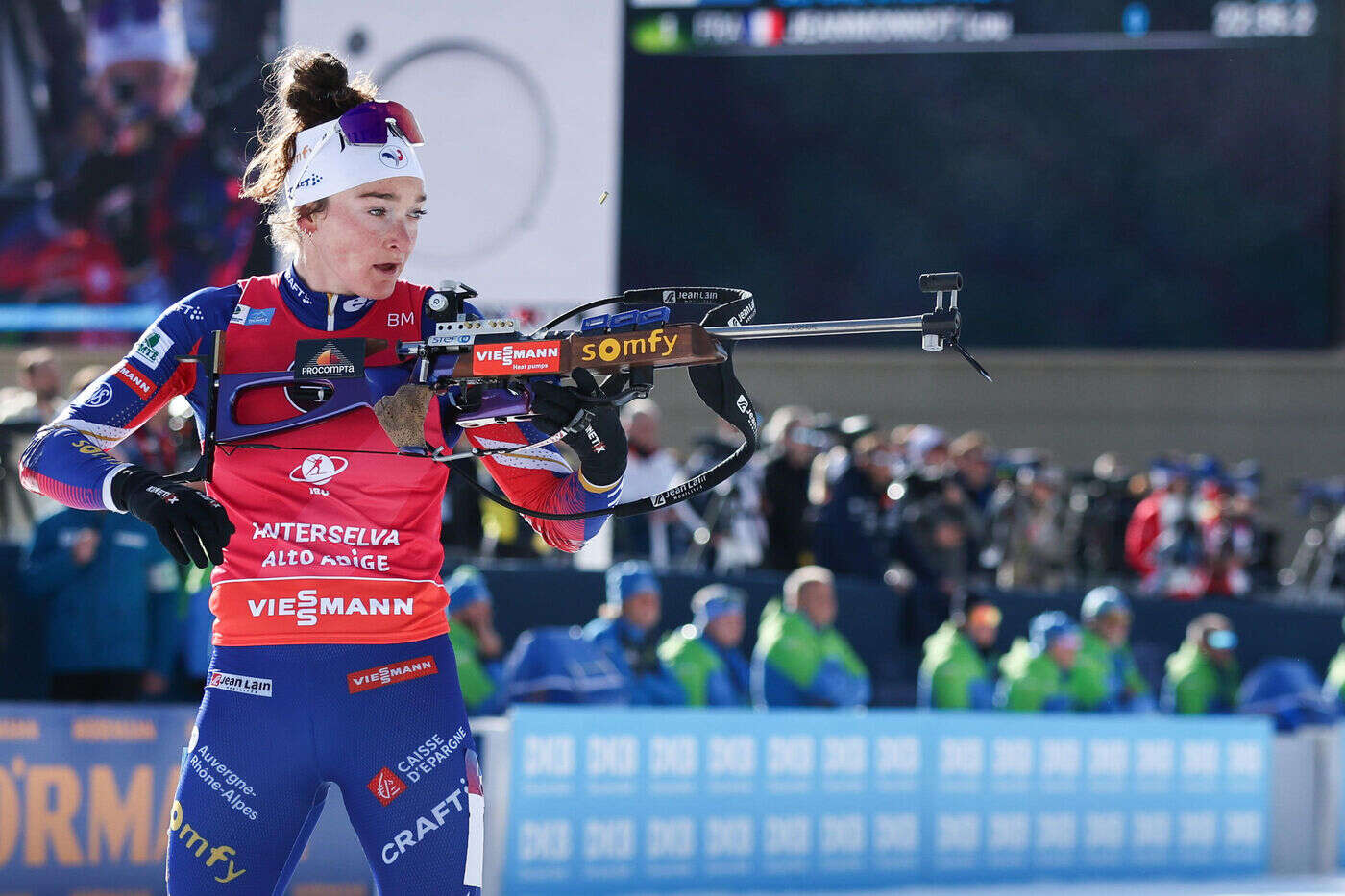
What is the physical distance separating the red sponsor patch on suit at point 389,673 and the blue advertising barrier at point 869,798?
13.9 feet

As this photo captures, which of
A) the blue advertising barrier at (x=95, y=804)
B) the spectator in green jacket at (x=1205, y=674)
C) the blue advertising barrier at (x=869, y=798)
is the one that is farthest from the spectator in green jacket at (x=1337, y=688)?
the blue advertising barrier at (x=95, y=804)

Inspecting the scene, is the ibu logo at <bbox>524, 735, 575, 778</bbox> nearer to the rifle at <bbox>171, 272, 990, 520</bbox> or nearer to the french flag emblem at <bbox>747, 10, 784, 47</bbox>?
the rifle at <bbox>171, 272, 990, 520</bbox>

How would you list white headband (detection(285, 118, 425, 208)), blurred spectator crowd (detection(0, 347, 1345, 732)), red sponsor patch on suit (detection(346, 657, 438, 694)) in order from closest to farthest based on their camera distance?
1. red sponsor patch on suit (detection(346, 657, 438, 694))
2. white headband (detection(285, 118, 425, 208))
3. blurred spectator crowd (detection(0, 347, 1345, 732))

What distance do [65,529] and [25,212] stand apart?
7.04m

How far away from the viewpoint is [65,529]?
712 cm

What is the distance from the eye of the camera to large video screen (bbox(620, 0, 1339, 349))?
45.1 feet

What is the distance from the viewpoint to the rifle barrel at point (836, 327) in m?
2.57

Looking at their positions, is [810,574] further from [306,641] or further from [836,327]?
[836,327]

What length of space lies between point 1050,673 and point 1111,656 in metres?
0.69

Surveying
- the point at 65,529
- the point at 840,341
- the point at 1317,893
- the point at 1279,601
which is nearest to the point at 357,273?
the point at 65,529

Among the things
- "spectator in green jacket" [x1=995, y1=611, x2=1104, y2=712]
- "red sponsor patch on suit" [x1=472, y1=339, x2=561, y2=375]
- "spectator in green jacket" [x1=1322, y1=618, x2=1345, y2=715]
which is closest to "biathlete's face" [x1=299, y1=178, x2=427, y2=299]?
"red sponsor patch on suit" [x1=472, y1=339, x2=561, y2=375]

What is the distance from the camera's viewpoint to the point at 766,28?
13727 millimetres

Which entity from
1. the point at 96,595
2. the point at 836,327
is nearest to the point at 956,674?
the point at 96,595

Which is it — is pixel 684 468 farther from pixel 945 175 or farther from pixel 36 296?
pixel 36 296
